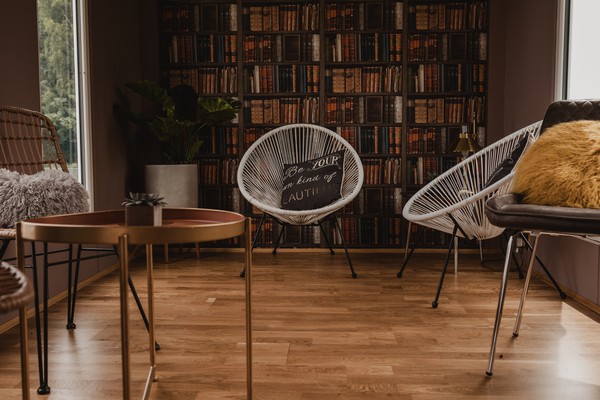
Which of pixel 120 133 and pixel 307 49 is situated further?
pixel 307 49

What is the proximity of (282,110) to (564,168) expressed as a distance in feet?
9.02

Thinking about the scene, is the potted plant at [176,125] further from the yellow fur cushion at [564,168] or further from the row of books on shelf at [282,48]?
the yellow fur cushion at [564,168]

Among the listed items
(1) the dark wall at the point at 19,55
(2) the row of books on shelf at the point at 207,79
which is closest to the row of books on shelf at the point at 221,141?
(2) the row of books on shelf at the point at 207,79

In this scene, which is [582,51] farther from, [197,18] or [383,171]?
[197,18]

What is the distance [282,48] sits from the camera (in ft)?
15.0

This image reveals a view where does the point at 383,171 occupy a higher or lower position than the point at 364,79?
lower

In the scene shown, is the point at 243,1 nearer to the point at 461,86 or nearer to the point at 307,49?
the point at 307,49

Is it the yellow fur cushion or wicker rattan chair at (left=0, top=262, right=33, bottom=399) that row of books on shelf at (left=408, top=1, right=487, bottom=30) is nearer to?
the yellow fur cushion

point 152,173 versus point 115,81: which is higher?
point 115,81

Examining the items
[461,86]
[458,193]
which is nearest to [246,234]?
[458,193]

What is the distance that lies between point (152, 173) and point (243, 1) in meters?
1.51

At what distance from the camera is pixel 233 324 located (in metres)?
2.58

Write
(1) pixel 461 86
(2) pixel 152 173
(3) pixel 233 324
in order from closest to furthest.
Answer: (3) pixel 233 324 < (2) pixel 152 173 < (1) pixel 461 86

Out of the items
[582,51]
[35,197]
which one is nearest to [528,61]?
[582,51]
